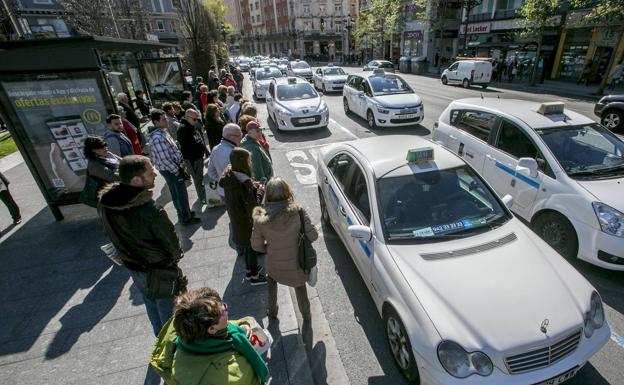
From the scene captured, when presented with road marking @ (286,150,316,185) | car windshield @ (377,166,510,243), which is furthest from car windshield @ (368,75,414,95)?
car windshield @ (377,166,510,243)

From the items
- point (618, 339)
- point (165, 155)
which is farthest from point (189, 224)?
point (618, 339)

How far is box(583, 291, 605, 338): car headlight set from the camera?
2410 mm

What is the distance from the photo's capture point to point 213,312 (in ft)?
5.16

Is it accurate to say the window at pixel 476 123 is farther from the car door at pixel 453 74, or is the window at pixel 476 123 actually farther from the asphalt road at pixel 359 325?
the car door at pixel 453 74

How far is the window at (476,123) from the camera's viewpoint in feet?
17.1

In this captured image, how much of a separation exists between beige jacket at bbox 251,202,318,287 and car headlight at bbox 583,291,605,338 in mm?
2284

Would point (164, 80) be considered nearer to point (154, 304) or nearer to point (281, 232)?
point (154, 304)

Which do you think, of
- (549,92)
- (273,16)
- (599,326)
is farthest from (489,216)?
(273,16)

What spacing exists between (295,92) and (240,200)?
9.06m

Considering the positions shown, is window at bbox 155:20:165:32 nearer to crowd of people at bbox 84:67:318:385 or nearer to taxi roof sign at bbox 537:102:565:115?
crowd of people at bbox 84:67:318:385

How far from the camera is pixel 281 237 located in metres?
2.88

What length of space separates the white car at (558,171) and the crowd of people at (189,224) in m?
3.33

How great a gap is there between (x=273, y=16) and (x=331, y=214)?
8464cm

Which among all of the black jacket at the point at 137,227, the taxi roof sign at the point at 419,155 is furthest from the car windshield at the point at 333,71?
the black jacket at the point at 137,227
